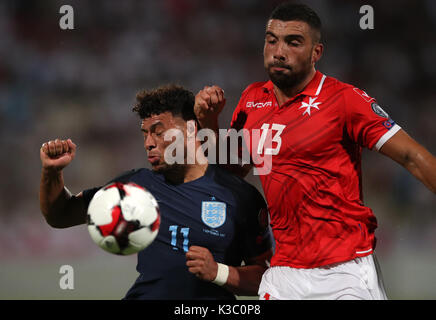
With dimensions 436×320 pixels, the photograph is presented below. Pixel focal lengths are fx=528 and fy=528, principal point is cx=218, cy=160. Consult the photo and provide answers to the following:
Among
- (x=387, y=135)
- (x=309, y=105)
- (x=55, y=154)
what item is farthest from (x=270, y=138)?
(x=55, y=154)

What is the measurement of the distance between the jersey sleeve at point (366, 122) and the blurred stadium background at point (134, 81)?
4.39 metres

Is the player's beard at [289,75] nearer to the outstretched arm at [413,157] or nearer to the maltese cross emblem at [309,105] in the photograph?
the maltese cross emblem at [309,105]

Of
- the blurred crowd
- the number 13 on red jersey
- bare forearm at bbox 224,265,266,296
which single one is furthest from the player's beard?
the blurred crowd

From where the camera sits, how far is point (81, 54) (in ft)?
28.1

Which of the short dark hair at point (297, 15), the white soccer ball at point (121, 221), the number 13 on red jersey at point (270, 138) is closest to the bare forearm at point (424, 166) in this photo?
the number 13 on red jersey at point (270, 138)

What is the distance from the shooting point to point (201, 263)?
3174 millimetres

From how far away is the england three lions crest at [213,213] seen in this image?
11.4 feet

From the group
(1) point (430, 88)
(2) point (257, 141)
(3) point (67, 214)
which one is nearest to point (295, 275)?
(2) point (257, 141)

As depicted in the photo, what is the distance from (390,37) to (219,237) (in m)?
6.04

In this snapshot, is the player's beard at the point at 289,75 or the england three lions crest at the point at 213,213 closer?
the player's beard at the point at 289,75

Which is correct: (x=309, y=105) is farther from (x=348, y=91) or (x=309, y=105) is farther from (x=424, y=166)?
(x=424, y=166)

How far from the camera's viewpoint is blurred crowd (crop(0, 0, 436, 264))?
7547mm

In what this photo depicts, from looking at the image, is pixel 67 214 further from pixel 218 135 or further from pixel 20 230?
pixel 20 230

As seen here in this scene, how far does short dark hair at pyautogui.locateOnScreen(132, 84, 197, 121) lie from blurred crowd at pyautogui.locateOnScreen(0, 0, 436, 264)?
405 centimetres
